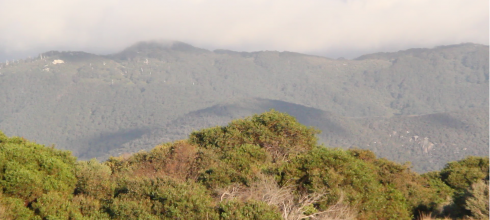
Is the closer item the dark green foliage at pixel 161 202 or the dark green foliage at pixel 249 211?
the dark green foliage at pixel 249 211

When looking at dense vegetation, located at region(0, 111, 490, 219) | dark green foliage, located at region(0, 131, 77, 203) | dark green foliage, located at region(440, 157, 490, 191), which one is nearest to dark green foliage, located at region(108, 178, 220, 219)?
dense vegetation, located at region(0, 111, 490, 219)

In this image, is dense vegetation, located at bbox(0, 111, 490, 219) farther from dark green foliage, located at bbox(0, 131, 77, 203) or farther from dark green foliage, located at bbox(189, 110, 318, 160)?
dark green foliage, located at bbox(189, 110, 318, 160)

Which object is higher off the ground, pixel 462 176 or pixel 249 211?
pixel 249 211

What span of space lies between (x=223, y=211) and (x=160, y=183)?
11.8ft

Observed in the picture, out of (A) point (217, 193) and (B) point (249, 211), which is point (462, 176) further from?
(B) point (249, 211)

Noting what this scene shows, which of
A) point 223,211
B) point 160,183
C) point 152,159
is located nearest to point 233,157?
point 152,159

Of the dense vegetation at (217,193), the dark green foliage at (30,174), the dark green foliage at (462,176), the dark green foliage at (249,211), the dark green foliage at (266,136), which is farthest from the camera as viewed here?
the dark green foliage at (266,136)

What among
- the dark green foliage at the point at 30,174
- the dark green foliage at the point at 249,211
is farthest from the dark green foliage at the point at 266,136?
the dark green foliage at the point at 249,211

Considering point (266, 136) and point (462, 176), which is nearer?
point (266, 136)

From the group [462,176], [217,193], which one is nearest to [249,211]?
[217,193]

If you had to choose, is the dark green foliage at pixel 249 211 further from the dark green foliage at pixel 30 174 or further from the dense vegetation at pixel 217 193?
the dark green foliage at pixel 30 174

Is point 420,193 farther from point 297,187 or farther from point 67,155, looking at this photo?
point 67,155

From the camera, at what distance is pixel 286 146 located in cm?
3866

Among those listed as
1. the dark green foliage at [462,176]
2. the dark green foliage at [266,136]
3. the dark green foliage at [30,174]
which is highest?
the dark green foliage at [30,174]
